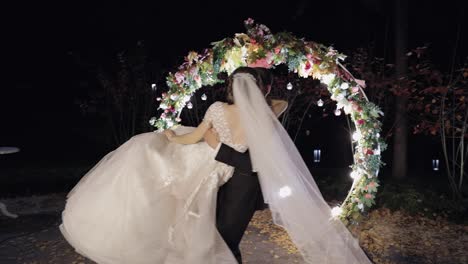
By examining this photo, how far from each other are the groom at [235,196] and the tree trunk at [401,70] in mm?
5395

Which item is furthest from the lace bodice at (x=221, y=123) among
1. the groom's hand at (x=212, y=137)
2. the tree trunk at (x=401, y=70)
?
the tree trunk at (x=401, y=70)

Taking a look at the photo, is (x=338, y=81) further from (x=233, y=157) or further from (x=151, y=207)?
(x=151, y=207)

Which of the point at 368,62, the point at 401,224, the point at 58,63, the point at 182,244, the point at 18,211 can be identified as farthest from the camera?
the point at 58,63

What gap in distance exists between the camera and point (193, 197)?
379cm

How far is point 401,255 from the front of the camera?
505 centimetres

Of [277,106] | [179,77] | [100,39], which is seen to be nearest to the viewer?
[277,106]

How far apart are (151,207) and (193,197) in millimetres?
401

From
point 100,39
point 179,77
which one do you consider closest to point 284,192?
point 179,77

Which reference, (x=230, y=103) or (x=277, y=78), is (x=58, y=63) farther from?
(x=230, y=103)

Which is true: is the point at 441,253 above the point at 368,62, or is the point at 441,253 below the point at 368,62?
below

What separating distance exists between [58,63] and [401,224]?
1410 cm

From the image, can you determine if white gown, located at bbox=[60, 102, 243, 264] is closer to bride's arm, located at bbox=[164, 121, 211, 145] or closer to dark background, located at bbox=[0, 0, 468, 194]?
bride's arm, located at bbox=[164, 121, 211, 145]

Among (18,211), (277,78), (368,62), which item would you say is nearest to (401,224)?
(368,62)

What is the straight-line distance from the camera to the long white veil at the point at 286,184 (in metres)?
3.58
